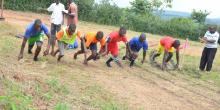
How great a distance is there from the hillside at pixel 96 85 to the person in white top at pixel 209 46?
0.31 meters

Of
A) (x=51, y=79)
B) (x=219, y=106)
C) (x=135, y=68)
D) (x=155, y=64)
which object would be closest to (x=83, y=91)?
(x=51, y=79)

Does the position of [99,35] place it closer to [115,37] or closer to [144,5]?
[115,37]

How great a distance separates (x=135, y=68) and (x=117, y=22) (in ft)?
61.9

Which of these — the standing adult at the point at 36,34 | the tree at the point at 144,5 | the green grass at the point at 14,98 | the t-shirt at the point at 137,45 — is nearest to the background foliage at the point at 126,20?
the tree at the point at 144,5

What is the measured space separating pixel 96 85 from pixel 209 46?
5932 mm

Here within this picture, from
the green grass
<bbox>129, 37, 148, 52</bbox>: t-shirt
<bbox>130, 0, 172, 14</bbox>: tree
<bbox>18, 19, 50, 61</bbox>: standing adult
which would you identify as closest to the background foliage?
<bbox>130, 0, 172, 14</bbox>: tree

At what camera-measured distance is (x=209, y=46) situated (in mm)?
15977

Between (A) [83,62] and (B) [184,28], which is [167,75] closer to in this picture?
(A) [83,62]

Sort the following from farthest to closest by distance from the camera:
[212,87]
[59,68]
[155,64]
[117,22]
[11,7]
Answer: [117,22] < [11,7] < [155,64] < [212,87] < [59,68]

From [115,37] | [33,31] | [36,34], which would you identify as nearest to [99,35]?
[115,37]

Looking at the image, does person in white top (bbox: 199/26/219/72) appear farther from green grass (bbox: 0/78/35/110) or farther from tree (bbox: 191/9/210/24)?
tree (bbox: 191/9/210/24)

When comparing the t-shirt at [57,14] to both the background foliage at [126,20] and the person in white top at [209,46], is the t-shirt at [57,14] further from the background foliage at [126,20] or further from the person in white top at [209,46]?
the background foliage at [126,20]

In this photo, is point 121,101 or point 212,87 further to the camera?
point 212,87

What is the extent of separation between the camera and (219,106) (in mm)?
11555
